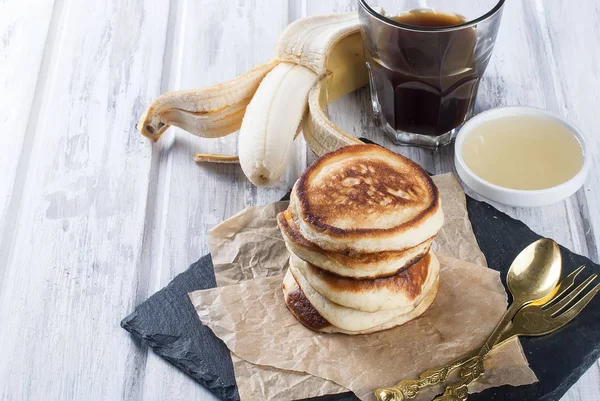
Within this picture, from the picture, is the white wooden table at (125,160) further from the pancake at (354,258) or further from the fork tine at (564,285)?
the pancake at (354,258)

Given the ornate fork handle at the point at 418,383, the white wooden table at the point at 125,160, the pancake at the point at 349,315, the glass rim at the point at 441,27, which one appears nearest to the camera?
the ornate fork handle at the point at 418,383

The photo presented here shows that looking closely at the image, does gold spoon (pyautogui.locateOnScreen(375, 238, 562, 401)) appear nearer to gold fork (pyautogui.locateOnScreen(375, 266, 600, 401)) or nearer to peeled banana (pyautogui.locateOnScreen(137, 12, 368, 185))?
gold fork (pyautogui.locateOnScreen(375, 266, 600, 401))

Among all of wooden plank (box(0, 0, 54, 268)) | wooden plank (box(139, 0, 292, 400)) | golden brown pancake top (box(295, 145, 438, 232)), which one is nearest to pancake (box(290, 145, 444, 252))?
golden brown pancake top (box(295, 145, 438, 232))

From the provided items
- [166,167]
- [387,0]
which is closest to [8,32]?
[166,167]

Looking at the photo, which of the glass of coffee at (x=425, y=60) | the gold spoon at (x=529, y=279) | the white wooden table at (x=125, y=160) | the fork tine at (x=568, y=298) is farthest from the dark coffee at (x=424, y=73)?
the fork tine at (x=568, y=298)

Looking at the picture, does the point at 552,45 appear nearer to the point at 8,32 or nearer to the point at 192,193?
the point at 192,193
